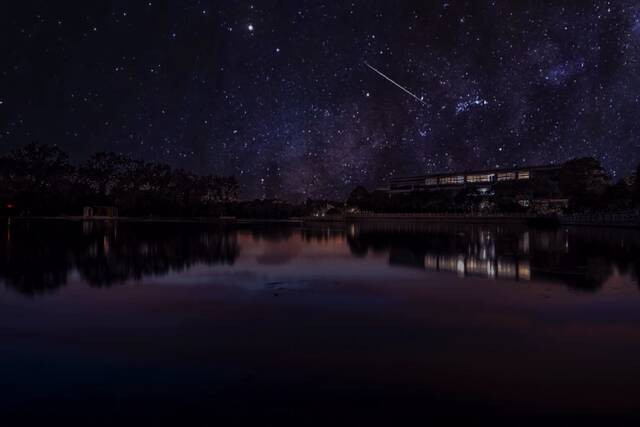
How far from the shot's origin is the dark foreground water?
17.7ft

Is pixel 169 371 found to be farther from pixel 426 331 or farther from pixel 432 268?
pixel 432 268

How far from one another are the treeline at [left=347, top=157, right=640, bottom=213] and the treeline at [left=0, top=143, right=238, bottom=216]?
35219mm

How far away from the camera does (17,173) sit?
102688mm

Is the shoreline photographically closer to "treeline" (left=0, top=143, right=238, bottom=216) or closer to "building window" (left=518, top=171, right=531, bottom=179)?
"treeline" (left=0, top=143, right=238, bottom=216)

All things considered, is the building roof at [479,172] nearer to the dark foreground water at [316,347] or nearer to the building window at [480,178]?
the building window at [480,178]

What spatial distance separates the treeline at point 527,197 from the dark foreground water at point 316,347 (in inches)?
2727

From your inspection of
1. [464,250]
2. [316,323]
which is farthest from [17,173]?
[316,323]

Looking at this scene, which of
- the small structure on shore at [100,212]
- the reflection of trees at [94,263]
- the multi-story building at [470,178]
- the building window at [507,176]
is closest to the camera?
the reflection of trees at [94,263]

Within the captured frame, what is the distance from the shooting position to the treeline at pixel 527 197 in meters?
78.0

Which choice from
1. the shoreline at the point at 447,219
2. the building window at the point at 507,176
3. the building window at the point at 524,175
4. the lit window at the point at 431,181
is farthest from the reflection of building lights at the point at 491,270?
the lit window at the point at 431,181

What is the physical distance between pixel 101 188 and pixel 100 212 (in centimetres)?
1755

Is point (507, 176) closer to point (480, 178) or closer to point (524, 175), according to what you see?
point (524, 175)

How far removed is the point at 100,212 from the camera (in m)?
95.9

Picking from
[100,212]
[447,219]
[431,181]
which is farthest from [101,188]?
[431,181]
